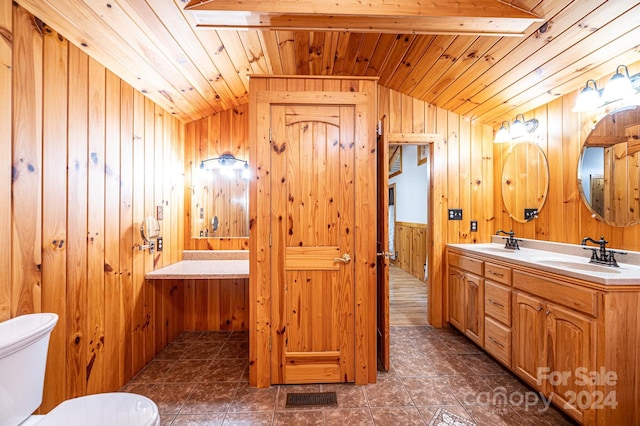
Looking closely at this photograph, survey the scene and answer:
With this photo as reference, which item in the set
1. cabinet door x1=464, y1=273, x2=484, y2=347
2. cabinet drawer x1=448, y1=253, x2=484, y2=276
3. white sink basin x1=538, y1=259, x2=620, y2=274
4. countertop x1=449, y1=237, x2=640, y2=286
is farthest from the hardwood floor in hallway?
white sink basin x1=538, y1=259, x2=620, y2=274

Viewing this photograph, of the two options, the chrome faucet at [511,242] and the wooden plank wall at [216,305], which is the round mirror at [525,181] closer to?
the chrome faucet at [511,242]

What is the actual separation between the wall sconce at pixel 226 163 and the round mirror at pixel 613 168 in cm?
302

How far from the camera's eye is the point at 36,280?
1.34 meters

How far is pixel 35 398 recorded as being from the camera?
1.14 meters

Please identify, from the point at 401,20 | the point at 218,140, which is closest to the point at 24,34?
the point at 218,140

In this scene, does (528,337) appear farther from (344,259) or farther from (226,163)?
(226,163)

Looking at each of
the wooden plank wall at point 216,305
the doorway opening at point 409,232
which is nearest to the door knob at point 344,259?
the wooden plank wall at point 216,305

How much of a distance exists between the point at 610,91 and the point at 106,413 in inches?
133

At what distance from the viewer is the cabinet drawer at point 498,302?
2066 mm

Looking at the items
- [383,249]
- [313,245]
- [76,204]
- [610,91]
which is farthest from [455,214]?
[76,204]

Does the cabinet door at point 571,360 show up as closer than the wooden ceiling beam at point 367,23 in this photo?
Yes

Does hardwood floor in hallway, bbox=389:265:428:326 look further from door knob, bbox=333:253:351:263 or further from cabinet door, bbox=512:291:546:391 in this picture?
door knob, bbox=333:253:351:263

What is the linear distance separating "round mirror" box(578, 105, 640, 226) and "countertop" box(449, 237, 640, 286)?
302 mm

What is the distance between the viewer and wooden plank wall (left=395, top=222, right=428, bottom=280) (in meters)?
→ 4.75
